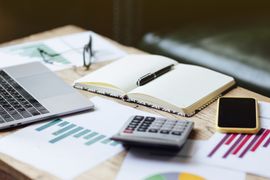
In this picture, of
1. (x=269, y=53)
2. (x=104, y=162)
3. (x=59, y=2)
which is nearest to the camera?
(x=104, y=162)

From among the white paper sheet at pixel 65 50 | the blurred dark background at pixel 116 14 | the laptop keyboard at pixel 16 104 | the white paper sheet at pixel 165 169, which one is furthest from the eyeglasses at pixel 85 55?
the blurred dark background at pixel 116 14

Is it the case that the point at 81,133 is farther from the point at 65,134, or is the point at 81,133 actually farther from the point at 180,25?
the point at 180,25

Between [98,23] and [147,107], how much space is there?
1.35m

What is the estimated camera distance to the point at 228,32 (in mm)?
1818

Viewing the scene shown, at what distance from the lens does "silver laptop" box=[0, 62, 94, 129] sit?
106 cm

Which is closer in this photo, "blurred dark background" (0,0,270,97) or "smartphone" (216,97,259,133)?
"smartphone" (216,97,259,133)

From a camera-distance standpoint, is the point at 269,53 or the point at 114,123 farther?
the point at 269,53

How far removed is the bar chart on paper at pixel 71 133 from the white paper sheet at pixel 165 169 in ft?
0.24

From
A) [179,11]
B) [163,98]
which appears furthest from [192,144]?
[179,11]

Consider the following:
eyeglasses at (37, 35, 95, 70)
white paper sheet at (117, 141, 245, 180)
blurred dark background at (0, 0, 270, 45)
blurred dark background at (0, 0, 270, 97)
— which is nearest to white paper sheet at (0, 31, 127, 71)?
eyeglasses at (37, 35, 95, 70)

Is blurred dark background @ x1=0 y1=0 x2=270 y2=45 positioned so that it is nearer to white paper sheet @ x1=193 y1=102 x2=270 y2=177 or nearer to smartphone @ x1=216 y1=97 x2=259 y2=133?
smartphone @ x1=216 y1=97 x2=259 y2=133

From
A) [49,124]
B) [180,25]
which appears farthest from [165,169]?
[180,25]

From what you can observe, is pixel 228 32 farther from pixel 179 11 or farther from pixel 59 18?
pixel 59 18

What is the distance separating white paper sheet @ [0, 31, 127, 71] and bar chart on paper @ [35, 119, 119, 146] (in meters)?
0.29
